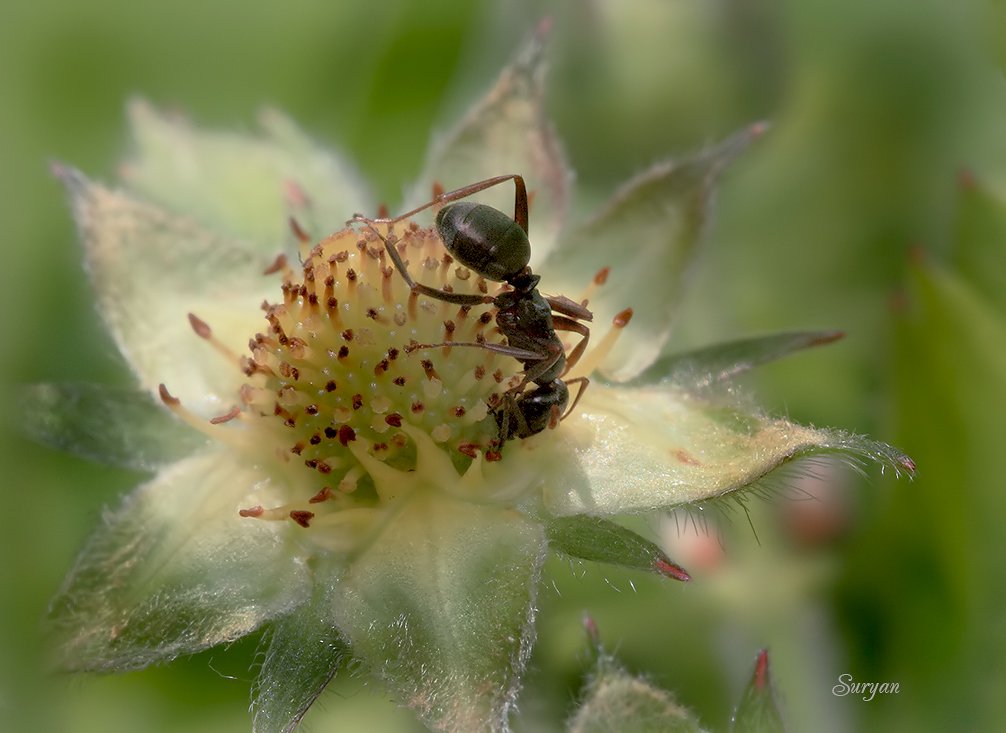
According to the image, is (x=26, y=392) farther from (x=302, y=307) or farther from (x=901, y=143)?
(x=901, y=143)

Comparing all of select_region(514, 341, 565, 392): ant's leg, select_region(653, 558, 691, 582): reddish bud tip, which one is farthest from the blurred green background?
select_region(514, 341, 565, 392): ant's leg

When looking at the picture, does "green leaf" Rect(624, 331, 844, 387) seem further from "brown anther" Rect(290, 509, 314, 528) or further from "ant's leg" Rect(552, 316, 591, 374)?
"brown anther" Rect(290, 509, 314, 528)

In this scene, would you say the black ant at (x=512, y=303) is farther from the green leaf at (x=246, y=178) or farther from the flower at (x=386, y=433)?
the green leaf at (x=246, y=178)

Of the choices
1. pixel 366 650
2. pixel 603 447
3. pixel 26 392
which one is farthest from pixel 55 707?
pixel 603 447

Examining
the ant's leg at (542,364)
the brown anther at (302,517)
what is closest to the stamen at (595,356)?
the ant's leg at (542,364)

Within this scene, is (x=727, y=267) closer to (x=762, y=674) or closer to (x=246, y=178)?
(x=246, y=178)

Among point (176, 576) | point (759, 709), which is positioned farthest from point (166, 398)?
point (759, 709)
